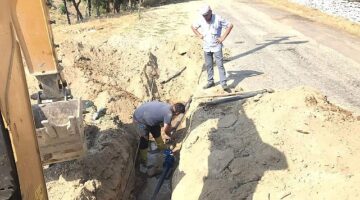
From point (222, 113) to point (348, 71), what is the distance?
4499 mm

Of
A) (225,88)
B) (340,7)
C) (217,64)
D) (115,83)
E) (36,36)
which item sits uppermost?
(36,36)

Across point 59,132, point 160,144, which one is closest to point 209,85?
point 160,144

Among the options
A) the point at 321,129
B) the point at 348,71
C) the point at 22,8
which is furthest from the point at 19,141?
the point at 348,71

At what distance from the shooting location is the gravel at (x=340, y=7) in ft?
63.5

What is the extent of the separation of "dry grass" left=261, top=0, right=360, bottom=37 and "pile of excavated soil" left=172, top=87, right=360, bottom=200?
955cm

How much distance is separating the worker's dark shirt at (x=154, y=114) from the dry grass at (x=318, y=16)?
1011 cm

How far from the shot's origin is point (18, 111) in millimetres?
3076

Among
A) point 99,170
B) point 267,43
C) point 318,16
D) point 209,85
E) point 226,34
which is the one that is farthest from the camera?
point 318,16

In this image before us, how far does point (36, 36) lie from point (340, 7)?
57.3 ft

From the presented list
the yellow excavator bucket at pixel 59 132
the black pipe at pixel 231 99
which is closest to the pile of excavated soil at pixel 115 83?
the yellow excavator bucket at pixel 59 132

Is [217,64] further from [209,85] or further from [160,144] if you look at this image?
[160,144]

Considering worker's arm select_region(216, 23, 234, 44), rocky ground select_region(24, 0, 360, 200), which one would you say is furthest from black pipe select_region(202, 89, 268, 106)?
worker's arm select_region(216, 23, 234, 44)

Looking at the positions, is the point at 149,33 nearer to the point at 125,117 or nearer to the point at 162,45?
the point at 162,45

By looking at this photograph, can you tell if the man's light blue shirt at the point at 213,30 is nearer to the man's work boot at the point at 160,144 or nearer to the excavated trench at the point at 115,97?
the excavated trench at the point at 115,97
